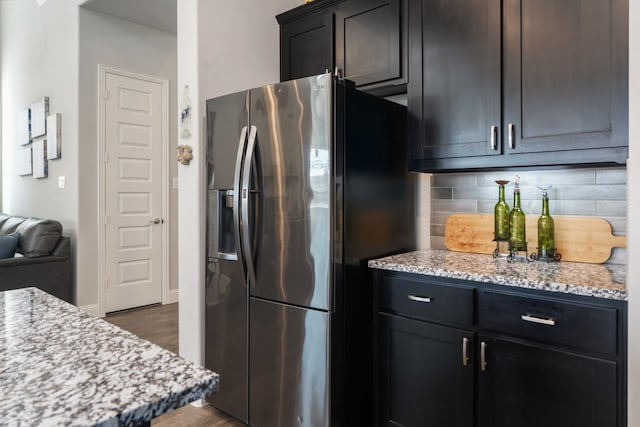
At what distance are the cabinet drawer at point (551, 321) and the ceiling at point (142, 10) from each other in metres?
3.76

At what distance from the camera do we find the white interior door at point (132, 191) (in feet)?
13.9

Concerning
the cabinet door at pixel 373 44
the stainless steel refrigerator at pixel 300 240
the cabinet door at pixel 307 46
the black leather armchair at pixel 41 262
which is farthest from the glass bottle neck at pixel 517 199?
the black leather armchair at pixel 41 262

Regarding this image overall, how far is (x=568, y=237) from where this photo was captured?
77.7 inches

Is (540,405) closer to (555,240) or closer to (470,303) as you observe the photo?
(470,303)

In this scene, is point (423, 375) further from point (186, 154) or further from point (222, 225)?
point (186, 154)

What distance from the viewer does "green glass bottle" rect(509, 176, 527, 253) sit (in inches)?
80.5

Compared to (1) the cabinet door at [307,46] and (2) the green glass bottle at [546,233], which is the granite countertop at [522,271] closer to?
(2) the green glass bottle at [546,233]

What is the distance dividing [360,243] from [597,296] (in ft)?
3.11

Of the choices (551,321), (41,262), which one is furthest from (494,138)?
(41,262)

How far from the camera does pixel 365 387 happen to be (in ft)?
6.54

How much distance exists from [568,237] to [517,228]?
0.22 meters

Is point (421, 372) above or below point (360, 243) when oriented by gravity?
below

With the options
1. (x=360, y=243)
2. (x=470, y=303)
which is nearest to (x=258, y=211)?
(x=360, y=243)

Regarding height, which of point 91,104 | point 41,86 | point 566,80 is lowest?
point 566,80
